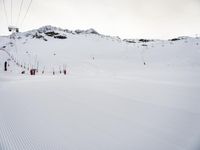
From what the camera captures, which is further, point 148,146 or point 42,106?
point 42,106

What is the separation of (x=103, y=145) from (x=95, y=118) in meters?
2.07

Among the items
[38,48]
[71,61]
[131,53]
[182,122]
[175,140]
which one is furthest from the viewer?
[38,48]

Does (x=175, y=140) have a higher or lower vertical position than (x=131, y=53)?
lower

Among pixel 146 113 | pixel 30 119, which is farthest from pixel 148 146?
pixel 30 119

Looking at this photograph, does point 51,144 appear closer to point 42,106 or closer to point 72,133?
point 72,133

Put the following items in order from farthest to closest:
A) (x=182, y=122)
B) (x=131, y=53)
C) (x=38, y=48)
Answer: (x=38, y=48) → (x=131, y=53) → (x=182, y=122)

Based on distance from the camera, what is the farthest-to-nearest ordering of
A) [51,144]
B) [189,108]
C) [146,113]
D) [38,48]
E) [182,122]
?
[38,48] → [189,108] → [146,113] → [182,122] → [51,144]

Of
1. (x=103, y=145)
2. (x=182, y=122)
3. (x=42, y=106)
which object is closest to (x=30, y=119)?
(x=42, y=106)

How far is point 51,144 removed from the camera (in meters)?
5.11

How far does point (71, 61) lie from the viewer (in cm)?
4881

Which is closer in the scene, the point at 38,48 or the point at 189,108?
the point at 189,108

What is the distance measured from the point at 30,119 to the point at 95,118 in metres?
2.10

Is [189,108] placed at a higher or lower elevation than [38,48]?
lower

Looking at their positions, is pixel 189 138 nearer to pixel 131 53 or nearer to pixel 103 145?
pixel 103 145
